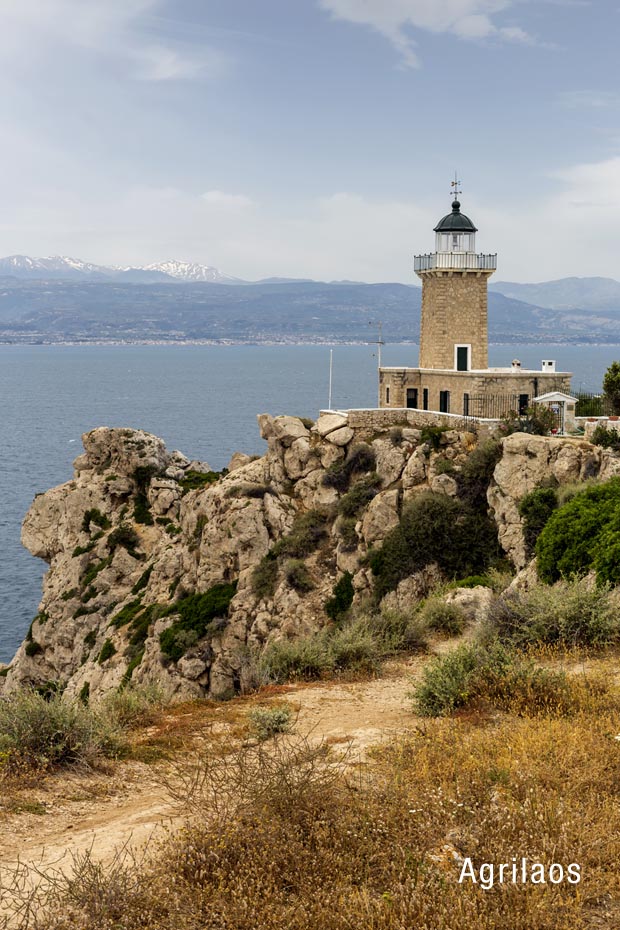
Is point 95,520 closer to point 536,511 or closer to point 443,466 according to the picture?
point 443,466

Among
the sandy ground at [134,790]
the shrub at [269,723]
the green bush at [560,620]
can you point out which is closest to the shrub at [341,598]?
the green bush at [560,620]

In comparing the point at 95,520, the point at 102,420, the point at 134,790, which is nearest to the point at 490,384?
the point at 95,520

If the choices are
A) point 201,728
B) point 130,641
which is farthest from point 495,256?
point 201,728

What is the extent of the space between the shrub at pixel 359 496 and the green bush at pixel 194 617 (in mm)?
6149

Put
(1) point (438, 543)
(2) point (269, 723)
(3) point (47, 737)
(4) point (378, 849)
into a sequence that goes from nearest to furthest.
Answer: (4) point (378, 849), (3) point (47, 737), (2) point (269, 723), (1) point (438, 543)

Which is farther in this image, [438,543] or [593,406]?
[593,406]

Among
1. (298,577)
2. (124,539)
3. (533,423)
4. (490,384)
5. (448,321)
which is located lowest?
(124,539)

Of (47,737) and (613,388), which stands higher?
(613,388)

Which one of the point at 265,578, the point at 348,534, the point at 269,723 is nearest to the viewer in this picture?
the point at 269,723

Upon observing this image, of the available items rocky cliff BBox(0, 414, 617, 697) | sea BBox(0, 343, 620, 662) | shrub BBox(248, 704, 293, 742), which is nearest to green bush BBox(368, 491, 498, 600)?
rocky cliff BBox(0, 414, 617, 697)

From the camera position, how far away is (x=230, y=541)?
1364 inches

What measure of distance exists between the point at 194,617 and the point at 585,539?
1863 centimetres

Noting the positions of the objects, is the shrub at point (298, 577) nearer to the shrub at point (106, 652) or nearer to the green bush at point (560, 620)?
the shrub at point (106, 652)

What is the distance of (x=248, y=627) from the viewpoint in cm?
3183
